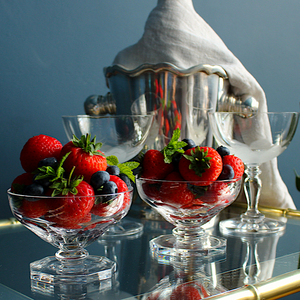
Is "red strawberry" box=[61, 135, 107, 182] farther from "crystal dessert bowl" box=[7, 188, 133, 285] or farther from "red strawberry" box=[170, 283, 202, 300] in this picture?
"red strawberry" box=[170, 283, 202, 300]

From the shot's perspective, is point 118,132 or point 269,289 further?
point 118,132

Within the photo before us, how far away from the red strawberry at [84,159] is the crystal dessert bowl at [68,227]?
0.04 metres

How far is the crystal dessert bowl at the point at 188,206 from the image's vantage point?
0.46 metres

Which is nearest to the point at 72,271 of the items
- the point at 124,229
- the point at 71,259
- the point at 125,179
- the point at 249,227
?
the point at 71,259

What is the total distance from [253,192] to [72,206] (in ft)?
1.37

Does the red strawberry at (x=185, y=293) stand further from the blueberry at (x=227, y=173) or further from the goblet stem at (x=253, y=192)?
the goblet stem at (x=253, y=192)

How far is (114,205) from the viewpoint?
15.6 inches

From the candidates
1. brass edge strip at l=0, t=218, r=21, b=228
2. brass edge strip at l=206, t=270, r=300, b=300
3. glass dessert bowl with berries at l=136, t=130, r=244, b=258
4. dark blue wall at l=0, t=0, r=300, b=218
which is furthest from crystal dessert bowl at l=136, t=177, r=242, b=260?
dark blue wall at l=0, t=0, r=300, b=218

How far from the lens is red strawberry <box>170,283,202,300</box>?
1.22 ft

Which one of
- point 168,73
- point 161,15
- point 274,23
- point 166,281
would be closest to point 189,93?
point 168,73

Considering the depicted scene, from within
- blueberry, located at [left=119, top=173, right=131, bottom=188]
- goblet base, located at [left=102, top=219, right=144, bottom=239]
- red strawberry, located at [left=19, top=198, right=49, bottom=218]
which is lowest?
goblet base, located at [left=102, top=219, right=144, bottom=239]

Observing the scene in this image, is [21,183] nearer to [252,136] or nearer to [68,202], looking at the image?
[68,202]

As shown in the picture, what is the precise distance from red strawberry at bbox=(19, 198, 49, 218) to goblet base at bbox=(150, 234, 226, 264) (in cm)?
18

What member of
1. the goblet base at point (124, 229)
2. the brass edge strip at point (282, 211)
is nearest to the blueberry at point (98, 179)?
the goblet base at point (124, 229)
